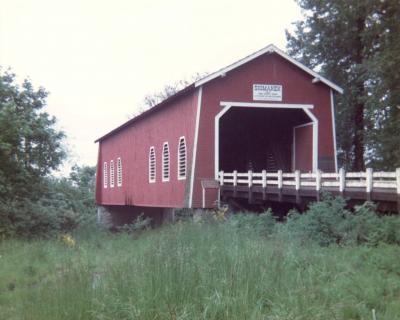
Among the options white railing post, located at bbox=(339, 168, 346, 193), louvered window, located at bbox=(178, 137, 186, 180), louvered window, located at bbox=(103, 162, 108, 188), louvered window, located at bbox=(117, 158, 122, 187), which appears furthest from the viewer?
louvered window, located at bbox=(103, 162, 108, 188)

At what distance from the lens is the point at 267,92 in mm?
19781

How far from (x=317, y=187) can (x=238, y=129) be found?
35.6 feet

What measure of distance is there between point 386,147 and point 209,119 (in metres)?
8.64

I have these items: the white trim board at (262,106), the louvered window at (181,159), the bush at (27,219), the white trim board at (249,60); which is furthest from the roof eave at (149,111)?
the bush at (27,219)

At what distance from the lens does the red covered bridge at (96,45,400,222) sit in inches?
763

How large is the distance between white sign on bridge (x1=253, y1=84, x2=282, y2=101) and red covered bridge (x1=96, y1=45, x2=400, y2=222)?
0.03 metres

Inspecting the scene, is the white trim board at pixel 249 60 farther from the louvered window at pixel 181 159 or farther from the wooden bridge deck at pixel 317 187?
the wooden bridge deck at pixel 317 187

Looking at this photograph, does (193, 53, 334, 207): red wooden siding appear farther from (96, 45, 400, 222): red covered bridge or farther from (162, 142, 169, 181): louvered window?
(162, 142, 169, 181): louvered window

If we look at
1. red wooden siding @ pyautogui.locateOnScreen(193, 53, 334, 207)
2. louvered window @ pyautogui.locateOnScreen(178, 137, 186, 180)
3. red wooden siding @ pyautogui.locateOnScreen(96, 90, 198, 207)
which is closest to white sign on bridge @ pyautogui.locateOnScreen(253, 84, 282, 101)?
red wooden siding @ pyautogui.locateOnScreen(193, 53, 334, 207)

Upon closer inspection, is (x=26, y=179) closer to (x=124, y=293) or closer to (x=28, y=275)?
(x=28, y=275)

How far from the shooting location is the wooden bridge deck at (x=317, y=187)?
11961mm

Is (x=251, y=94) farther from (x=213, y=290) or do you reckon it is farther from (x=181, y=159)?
(x=213, y=290)

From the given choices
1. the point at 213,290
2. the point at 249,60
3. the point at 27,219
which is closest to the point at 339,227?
the point at 213,290

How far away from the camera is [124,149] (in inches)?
1225
